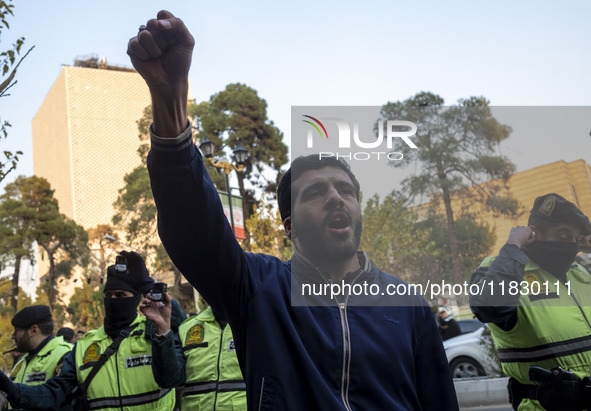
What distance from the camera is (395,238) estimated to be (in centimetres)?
282

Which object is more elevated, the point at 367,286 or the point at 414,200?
the point at 414,200

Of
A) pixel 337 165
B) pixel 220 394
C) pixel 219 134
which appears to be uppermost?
pixel 219 134

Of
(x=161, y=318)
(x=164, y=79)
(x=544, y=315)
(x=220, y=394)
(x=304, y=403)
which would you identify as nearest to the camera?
(x=164, y=79)

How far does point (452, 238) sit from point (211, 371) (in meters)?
2.58

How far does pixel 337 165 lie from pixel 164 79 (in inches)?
36.4

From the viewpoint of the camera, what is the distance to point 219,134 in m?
34.4

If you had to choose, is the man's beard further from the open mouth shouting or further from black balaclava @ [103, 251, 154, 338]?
black balaclava @ [103, 251, 154, 338]

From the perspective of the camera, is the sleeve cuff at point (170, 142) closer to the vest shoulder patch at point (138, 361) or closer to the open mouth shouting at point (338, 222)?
the open mouth shouting at point (338, 222)

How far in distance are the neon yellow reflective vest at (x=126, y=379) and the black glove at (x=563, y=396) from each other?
2723 millimetres

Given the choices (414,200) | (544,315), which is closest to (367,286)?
(414,200)

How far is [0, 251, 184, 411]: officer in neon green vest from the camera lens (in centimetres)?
463

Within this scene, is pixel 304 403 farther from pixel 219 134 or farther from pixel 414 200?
pixel 219 134

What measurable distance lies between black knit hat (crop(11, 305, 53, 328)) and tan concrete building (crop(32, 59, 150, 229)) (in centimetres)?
8796

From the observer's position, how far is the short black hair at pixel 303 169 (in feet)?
8.06
